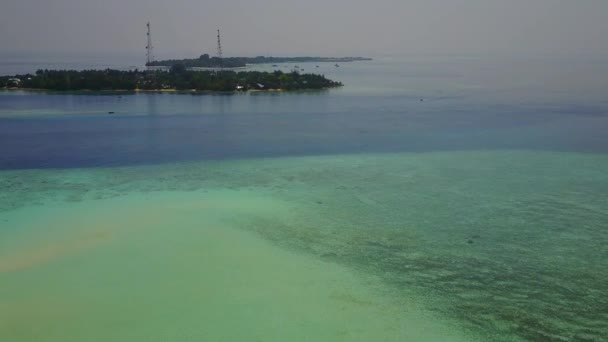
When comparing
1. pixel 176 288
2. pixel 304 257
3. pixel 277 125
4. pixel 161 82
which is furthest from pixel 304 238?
pixel 161 82

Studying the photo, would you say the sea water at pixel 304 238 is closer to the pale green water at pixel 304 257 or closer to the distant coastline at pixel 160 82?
the pale green water at pixel 304 257

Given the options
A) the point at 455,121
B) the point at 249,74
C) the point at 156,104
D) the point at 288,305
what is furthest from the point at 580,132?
the point at 249,74

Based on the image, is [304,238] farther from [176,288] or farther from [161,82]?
[161,82]

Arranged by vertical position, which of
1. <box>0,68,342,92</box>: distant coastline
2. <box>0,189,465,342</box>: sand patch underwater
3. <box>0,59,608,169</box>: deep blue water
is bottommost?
<box>0,189,465,342</box>: sand patch underwater

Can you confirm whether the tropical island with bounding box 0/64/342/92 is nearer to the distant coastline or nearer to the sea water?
the distant coastline

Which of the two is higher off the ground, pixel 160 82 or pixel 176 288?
pixel 160 82

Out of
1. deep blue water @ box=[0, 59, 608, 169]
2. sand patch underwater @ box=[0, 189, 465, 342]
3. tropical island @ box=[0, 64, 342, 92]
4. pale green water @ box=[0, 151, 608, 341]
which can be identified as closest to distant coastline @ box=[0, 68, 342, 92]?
tropical island @ box=[0, 64, 342, 92]

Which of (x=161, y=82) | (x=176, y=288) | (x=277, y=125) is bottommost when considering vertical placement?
(x=176, y=288)
